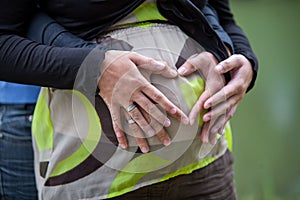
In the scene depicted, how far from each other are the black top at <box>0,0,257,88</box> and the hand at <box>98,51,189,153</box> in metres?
0.03

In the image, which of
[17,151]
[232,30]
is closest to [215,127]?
[232,30]

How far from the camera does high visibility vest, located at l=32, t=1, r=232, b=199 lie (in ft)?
2.90

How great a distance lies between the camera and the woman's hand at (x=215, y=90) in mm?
883

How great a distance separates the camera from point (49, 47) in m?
0.85

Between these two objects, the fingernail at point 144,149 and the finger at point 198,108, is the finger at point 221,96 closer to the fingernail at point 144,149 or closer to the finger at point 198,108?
the finger at point 198,108

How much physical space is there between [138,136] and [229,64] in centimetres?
20

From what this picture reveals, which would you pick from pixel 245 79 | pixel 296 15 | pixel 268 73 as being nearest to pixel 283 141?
pixel 268 73

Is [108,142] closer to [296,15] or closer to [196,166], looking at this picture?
[196,166]

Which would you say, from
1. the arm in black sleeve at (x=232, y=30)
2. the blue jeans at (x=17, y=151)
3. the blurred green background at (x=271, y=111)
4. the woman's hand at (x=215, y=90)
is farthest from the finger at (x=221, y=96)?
the blurred green background at (x=271, y=111)

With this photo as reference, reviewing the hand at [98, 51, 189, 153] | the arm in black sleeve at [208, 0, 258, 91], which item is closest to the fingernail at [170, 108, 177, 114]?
the hand at [98, 51, 189, 153]

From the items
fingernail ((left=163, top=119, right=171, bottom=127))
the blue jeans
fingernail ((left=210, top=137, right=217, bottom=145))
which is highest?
fingernail ((left=163, top=119, right=171, bottom=127))

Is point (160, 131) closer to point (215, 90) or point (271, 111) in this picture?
point (215, 90)

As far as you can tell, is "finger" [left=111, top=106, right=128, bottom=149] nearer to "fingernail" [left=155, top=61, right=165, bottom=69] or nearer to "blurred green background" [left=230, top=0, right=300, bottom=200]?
"fingernail" [left=155, top=61, right=165, bottom=69]

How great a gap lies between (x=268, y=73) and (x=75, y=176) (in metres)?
1.86
